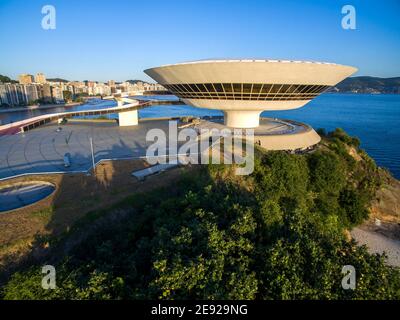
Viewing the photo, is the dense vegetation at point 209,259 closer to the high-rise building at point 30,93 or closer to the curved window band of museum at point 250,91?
the curved window band of museum at point 250,91

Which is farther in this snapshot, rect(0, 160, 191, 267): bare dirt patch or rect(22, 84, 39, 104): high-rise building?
rect(22, 84, 39, 104): high-rise building

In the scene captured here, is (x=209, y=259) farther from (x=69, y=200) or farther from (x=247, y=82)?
(x=247, y=82)

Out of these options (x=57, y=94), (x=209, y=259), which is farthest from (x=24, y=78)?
(x=209, y=259)

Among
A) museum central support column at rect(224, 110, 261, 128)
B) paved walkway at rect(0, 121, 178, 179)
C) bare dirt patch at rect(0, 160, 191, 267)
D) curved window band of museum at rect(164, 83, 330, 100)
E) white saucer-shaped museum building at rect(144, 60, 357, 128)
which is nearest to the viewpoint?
bare dirt patch at rect(0, 160, 191, 267)

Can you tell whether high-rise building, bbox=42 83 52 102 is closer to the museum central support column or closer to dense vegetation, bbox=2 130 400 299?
the museum central support column

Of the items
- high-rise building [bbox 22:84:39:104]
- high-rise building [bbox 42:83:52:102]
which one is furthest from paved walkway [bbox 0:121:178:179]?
high-rise building [bbox 42:83:52:102]

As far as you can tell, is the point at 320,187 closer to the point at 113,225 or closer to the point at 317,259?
the point at 317,259
